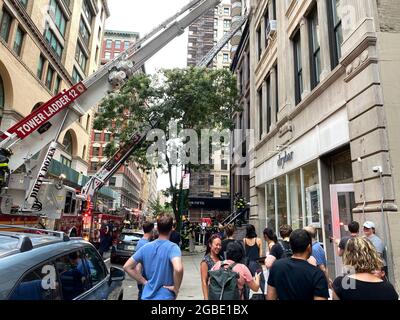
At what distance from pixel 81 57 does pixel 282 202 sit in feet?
98.1

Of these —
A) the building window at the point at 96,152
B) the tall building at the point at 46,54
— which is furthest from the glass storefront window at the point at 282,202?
the building window at the point at 96,152

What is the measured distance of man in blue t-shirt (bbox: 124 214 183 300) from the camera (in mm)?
3564

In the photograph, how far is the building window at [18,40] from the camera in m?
19.9

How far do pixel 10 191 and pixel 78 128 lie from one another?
2411 centimetres

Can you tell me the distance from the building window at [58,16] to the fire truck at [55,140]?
53.0 feet

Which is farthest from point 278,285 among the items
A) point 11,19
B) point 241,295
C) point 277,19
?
point 11,19

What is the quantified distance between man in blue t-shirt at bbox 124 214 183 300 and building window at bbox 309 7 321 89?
388 inches

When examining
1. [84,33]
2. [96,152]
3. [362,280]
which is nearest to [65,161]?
[84,33]

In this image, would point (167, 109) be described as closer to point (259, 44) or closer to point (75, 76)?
point (259, 44)

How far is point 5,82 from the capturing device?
18.8 m

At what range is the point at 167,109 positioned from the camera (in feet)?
68.6

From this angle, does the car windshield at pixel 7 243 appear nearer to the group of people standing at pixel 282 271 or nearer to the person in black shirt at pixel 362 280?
the group of people standing at pixel 282 271

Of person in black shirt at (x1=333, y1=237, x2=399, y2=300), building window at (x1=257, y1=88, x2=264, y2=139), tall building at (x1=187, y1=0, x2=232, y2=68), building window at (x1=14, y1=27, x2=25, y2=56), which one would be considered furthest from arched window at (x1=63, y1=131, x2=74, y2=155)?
tall building at (x1=187, y1=0, x2=232, y2=68)

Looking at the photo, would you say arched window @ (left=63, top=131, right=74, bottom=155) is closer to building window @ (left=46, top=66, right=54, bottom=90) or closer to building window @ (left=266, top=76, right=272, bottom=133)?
building window @ (left=46, top=66, right=54, bottom=90)
